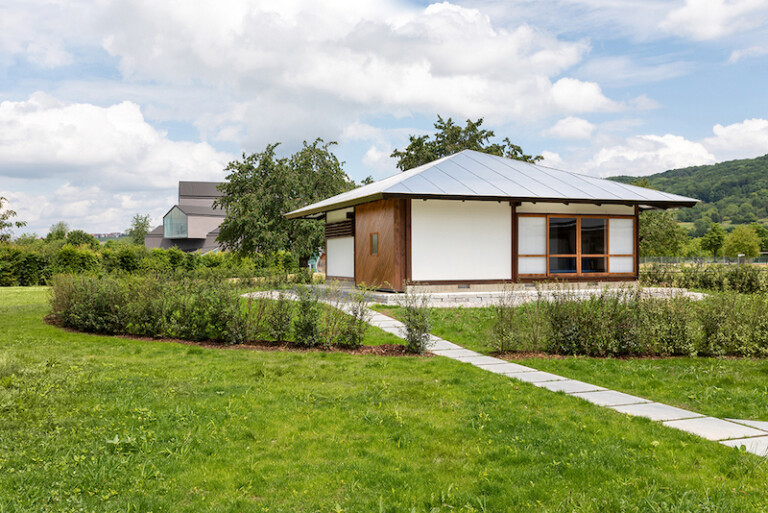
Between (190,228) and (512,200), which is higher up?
(190,228)

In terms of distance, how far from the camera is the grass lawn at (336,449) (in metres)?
3.19

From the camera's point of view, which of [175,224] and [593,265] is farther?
[175,224]

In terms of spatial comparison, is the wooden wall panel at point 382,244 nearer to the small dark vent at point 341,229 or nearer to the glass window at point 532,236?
the small dark vent at point 341,229

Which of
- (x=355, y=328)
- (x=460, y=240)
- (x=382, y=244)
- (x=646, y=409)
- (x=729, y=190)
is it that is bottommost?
(x=646, y=409)

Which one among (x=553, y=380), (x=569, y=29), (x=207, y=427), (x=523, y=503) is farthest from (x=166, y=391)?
(x=569, y=29)

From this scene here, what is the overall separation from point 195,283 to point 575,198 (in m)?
10.3

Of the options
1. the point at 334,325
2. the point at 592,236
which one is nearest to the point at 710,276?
the point at 592,236

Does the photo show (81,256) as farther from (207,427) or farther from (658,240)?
(658,240)

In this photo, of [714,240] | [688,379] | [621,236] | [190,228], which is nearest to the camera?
[688,379]

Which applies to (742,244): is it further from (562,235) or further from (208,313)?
(208,313)

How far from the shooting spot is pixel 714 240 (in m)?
55.7

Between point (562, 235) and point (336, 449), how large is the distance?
1363 cm

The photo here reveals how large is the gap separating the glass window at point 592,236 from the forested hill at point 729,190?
4717cm

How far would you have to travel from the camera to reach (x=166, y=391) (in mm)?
5445
